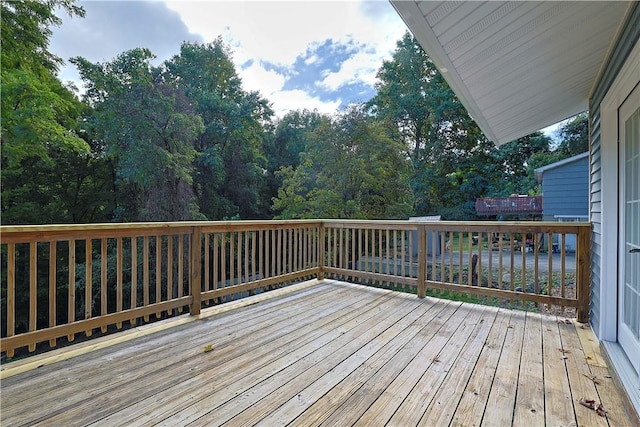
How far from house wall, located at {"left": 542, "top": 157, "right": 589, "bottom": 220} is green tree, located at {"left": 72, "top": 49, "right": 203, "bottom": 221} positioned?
11327mm

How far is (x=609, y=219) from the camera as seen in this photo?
2479 millimetres

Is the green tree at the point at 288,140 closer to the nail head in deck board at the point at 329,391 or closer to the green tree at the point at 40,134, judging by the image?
the green tree at the point at 40,134

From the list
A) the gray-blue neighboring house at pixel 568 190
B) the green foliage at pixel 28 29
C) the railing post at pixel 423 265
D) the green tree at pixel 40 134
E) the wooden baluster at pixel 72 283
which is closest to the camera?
the wooden baluster at pixel 72 283

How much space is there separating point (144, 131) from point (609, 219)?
10949mm

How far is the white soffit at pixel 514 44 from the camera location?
1.70m

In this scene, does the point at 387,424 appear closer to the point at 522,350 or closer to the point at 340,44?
the point at 522,350

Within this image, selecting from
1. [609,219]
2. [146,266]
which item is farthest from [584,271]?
[146,266]

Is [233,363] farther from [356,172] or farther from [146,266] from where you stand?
[356,172]

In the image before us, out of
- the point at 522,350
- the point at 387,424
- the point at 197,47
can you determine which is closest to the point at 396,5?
the point at 387,424

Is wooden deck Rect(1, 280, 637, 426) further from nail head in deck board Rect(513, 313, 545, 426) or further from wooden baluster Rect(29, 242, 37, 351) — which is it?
wooden baluster Rect(29, 242, 37, 351)

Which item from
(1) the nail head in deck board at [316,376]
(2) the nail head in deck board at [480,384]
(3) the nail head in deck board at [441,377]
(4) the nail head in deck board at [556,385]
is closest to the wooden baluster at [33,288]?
(1) the nail head in deck board at [316,376]

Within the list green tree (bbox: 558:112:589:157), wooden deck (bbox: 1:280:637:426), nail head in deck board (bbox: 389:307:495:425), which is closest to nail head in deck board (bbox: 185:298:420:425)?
wooden deck (bbox: 1:280:637:426)

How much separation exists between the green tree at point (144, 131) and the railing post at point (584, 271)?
1006 centimetres

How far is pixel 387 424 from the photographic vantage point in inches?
62.8
